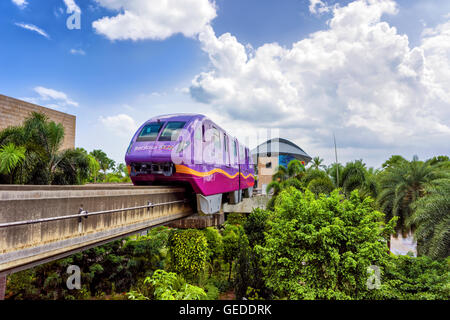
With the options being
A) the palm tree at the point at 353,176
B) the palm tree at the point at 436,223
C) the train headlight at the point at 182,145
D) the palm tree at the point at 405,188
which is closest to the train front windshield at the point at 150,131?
the train headlight at the point at 182,145

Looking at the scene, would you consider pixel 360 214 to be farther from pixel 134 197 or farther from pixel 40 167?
pixel 40 167

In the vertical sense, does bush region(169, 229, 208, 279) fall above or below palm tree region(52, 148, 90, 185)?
below

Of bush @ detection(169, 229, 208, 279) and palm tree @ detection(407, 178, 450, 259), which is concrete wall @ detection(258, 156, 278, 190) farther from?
bush @ detection(169, 229, 208, 279)

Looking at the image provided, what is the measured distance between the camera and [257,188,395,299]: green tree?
1035cm

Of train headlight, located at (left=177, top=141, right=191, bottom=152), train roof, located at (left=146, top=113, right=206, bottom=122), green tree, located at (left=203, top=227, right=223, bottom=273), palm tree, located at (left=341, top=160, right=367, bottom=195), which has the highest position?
train roof, located at (left=146, top=113, right=206, bottom=122)

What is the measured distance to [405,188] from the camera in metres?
17.5

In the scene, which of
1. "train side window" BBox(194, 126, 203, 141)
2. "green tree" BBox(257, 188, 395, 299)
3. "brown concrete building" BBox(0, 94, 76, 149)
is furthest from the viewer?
"brown concrete building" BBox(0, 94, 76, 149)

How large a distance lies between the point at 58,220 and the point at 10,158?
26.3 ft

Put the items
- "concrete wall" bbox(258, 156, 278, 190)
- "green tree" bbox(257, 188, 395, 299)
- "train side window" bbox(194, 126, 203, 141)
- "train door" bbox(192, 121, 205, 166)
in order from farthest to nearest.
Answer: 1. "concrete wall" bbox(258, 156, 278, 190)
2. "train side window" bbox(194, 126, 203, 141)
3. "train door" bbox(192, 121, 205, 166)
4. "green tree" bbox(257, 188, 395, 299)

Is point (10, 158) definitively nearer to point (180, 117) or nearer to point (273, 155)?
point (180, 117)

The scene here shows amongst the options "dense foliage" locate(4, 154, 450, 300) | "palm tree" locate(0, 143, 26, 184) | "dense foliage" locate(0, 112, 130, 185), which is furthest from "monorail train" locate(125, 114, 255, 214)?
"dense foliage" locate(0, 112, 130, 185)

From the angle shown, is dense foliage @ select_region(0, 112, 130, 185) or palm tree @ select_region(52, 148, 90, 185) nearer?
dense foliage @ select_region(0, 112, 130, 185)

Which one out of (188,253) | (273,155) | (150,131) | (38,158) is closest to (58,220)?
(150,131)

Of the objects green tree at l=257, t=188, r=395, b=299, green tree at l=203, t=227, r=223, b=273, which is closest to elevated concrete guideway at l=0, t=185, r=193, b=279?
green tree at l=257, t=188, r=395, b=299
